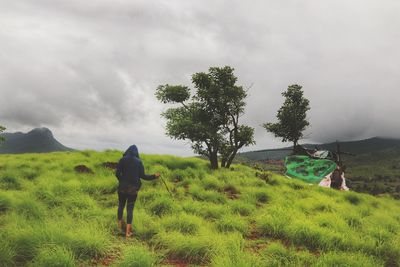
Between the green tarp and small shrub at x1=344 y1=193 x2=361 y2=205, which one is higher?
the green tarp

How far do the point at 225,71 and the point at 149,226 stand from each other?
2032 cm

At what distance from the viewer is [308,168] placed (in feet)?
112

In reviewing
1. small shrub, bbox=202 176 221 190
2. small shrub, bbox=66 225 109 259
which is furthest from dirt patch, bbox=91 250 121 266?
small shrub, bbox=202 176 221 190

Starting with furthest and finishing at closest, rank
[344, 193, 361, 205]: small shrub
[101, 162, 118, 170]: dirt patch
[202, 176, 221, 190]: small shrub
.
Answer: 1. [101, 162, 118, 170]: dirt patch
2. [344, 193, 361, 205]: small shrub
3. [202, 176, 221, 190]: small shrub

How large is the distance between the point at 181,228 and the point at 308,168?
80.6 feet

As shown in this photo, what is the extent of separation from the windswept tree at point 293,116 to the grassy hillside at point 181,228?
2202 centimetres

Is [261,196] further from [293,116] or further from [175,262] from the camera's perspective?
[293,116]

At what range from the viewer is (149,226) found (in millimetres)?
12148

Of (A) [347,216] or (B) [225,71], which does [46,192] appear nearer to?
(A) [347,216]

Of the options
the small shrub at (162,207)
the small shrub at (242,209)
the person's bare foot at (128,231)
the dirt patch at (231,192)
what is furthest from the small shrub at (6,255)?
the dirt patch at (231,192)

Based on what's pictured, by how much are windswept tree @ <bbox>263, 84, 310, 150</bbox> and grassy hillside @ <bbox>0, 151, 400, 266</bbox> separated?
22015 millimetres

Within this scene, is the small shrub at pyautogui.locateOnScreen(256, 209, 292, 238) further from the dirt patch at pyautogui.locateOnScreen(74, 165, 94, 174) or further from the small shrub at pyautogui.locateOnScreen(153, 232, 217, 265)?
the dirt patch at pyautogui.locateOnScreen(74, 165, 94, 174)

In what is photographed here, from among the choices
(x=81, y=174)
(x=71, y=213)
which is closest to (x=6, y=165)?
(x=81, y=174)

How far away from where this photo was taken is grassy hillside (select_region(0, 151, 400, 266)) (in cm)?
910
